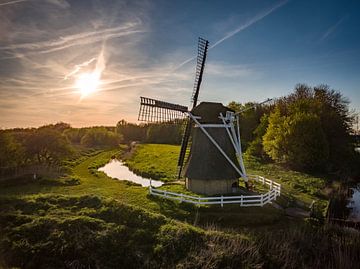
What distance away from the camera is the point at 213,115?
18828mm

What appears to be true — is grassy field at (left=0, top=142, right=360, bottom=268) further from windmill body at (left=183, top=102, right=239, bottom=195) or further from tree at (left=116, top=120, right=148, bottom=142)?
tree at (left=116, top=120, right=148, bottom=142)

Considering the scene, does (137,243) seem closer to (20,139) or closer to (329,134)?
(20,139)

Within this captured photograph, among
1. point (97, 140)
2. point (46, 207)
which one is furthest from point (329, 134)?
point (97, 140)

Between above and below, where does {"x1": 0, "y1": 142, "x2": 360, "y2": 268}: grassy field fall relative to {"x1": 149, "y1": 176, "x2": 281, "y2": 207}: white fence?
below

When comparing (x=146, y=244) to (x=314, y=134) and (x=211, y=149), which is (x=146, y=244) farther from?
(x=314, y=134)

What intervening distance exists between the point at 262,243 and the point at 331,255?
9.17ft

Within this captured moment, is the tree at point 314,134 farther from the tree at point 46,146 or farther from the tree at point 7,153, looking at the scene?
the tree at point 7,153

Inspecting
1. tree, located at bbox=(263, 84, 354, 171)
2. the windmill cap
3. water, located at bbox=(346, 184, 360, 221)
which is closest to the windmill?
the windmill cap

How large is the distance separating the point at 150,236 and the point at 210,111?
32.4 feet

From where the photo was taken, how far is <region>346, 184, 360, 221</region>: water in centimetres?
1702

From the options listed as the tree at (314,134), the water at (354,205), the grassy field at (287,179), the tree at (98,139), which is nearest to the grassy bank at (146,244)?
the water at (354,205)

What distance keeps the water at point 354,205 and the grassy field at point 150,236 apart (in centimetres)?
452

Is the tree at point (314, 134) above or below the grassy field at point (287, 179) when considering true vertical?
above

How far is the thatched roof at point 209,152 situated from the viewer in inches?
711
